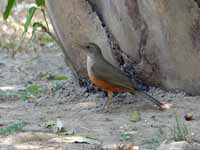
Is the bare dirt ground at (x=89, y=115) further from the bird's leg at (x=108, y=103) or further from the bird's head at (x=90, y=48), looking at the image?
the bird's head at (x=90, y=48)

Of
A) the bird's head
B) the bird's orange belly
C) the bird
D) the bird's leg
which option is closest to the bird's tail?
the bird

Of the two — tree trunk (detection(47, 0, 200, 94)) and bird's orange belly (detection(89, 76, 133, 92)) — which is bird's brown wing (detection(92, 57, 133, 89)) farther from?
tree trunk (detection(47, 0, 200, 94))

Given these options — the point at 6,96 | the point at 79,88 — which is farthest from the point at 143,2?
the point at 6,96

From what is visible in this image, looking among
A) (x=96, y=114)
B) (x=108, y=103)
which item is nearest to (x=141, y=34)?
(x=108, y=103)

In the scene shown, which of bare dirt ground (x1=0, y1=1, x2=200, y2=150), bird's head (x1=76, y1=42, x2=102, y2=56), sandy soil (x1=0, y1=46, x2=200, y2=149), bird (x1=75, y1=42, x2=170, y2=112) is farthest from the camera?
bird's head (x1=76, y1=42, x2=102, y2=56)

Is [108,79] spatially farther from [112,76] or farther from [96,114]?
[96,114]

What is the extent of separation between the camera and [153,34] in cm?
729

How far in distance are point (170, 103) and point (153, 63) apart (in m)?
0.50

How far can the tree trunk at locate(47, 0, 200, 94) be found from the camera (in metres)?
7.06

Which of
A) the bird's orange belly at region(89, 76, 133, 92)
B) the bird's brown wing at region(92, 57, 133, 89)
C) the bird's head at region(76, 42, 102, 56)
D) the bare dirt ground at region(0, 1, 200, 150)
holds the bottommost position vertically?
the bare dirt ground at region(0, 1, 200, 150)

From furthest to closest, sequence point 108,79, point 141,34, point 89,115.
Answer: point 141,34
point 108,79
point 89,115

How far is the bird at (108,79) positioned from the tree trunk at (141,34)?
0.35 m

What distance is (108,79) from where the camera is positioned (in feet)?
23.5

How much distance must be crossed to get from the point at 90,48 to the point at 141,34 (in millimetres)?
545
